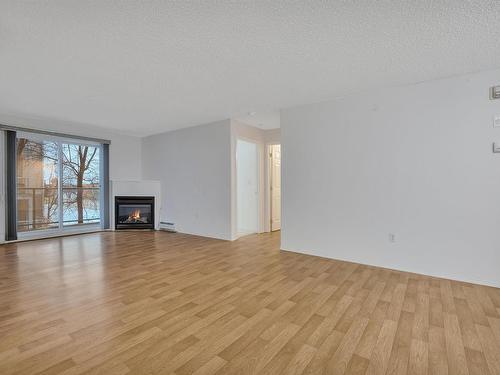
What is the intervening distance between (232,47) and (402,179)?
263cm

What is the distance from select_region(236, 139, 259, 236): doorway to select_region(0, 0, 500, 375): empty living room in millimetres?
619

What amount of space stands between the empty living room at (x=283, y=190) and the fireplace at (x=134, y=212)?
1083mm

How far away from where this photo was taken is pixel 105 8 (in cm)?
184

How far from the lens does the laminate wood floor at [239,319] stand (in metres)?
1.63

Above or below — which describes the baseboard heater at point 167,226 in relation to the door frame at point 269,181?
below

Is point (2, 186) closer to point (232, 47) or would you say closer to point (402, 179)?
point (232, 47)

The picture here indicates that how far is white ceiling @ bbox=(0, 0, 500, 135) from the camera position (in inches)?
73.9

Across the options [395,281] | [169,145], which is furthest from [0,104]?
[395,281]

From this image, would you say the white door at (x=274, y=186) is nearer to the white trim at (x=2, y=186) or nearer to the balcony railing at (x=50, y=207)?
the balcony railing at (x=50, y=207)

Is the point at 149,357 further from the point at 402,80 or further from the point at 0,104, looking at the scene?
the point at 0,104

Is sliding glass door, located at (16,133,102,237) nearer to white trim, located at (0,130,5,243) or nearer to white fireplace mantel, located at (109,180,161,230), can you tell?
white trim, located at (0,130,5,243)

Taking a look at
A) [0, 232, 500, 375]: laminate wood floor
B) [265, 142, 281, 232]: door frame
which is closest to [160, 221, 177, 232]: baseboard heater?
[265, 142, 281, 232]: door frame

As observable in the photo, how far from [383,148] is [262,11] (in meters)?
2.45

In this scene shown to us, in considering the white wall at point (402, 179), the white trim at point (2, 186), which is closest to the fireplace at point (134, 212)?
the white trim at point (2, 186)
